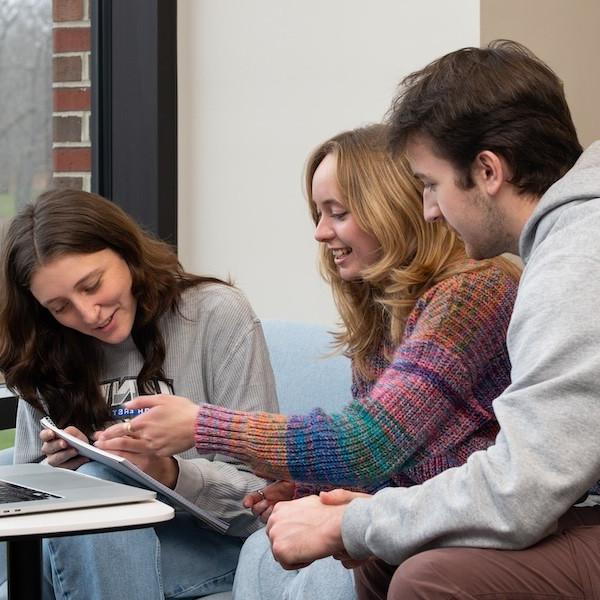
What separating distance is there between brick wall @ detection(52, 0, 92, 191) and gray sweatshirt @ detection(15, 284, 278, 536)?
103cm

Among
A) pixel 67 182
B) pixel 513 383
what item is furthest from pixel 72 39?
pixel 513 383

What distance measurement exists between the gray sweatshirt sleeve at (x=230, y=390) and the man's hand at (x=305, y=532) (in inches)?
20.6

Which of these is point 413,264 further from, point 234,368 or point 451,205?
point 234,368

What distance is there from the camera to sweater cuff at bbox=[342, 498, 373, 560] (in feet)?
4.66

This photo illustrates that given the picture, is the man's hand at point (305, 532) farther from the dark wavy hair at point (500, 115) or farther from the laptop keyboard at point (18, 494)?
the dark wavy hair at point (500, 115)

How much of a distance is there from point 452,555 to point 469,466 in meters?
0.10

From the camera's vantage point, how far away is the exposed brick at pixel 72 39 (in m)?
3.17

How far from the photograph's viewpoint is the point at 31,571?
1659 millimetres

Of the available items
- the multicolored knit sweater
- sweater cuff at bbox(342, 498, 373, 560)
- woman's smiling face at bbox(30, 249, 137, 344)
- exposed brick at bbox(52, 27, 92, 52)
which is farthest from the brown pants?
exposed brick at bbox(52, 27, 92, 52)

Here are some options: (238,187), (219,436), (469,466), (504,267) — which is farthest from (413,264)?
(238,187)

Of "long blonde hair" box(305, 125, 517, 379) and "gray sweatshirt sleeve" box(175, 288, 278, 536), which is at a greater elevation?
"long blonde hair" box(305, 125, 517, 379)

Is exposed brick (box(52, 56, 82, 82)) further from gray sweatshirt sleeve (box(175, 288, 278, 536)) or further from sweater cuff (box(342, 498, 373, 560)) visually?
sweater cuff (box(342, 498, 373, 560))

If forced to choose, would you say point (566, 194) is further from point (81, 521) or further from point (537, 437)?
point (81, 521)

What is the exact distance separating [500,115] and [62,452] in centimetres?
97
